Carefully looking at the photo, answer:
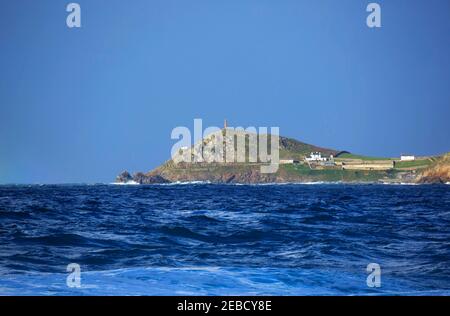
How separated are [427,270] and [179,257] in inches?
275

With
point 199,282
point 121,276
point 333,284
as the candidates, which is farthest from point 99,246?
point 333,284

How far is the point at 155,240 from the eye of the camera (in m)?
21.6

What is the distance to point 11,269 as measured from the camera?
15.3 meters

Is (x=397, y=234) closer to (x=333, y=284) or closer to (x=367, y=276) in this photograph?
(x=367, y=276)
